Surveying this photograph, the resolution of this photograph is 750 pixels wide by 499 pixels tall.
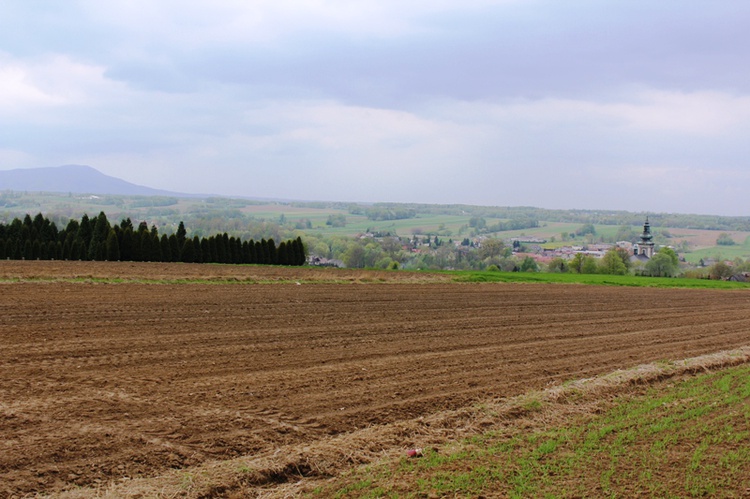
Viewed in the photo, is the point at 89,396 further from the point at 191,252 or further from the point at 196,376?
the point at 191,252

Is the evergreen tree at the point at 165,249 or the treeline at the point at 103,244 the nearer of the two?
the treeline at the point at 103,244

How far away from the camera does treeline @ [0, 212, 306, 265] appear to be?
4072cm

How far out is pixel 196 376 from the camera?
420 inches

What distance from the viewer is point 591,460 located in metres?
7.69

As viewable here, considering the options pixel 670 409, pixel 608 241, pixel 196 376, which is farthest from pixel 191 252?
pixel 608 241

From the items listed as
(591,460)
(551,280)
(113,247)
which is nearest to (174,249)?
(113,247)

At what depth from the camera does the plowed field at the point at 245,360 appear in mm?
7598

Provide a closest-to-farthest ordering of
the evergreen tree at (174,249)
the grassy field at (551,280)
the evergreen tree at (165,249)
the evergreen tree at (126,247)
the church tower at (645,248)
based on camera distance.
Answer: the grassy field at (551,280)
the evergreen tree at (126,247)
the evergreen tree at (165,249)
the evergreen tree at (174,249)
the church tower at (645,248)

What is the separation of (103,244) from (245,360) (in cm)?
3269

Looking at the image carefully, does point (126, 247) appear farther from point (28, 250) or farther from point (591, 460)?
point (591, 460)

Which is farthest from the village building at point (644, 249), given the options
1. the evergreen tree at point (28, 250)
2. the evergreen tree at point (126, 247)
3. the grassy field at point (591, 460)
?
the grassy field at point (591, 460)

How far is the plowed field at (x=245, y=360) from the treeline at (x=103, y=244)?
17.4m

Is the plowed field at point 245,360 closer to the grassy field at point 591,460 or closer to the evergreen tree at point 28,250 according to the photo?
the grassy field at point 591,460

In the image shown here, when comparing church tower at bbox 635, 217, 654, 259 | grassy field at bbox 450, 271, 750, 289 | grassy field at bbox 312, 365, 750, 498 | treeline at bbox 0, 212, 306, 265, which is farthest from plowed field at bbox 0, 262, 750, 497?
church tower at bbox 635, 217, 654, 259
